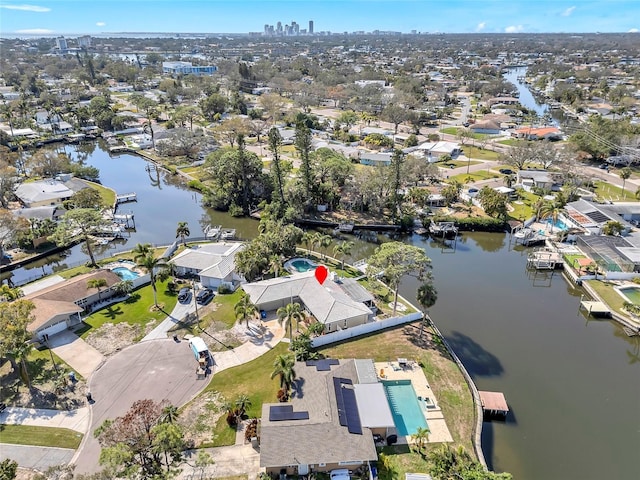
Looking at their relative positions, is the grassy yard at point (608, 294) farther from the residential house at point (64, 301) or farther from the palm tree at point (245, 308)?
the residential house at point (64, 301)

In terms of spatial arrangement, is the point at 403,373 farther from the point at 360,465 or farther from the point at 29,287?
the point at 29,287

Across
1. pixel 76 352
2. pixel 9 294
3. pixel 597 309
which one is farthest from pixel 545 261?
pixel 9 294

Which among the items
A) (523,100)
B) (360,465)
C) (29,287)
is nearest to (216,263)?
(29,287)

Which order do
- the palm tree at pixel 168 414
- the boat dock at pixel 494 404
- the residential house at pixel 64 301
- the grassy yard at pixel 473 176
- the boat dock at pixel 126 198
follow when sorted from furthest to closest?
the grassy yard at pixel 473 176
the boat dock at pixel 126 198
the residential house at pixel 64 301
the boat dock at pixel 494 404
the palm tree at pixel 168 414

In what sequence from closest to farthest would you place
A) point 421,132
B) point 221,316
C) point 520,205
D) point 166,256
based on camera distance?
point 221,316 < point 166,256 < point 520,205 < point 421,132

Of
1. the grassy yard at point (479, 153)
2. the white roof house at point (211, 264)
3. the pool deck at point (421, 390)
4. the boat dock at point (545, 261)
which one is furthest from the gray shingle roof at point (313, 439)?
the grassy yard at point (479, 153)

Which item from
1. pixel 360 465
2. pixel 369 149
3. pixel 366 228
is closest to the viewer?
pixel 360 465
